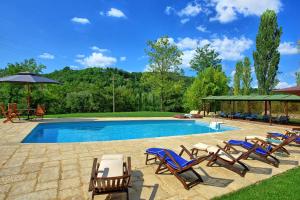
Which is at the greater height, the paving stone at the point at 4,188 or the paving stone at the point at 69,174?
the paving stone at the point at 69,174

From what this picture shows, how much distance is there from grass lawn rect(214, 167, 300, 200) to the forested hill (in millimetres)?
15987

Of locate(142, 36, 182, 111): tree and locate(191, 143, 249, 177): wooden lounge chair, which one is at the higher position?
locate(142, 36, 182, 111): tree

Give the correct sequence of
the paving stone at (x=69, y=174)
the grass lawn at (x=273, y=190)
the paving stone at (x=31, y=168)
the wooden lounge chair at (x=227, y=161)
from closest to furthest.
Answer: the grass lawn at (x=273, y=190), the paving stone at (x=69, y=174), the paving stone at (x=31, y=168), the wooden lounge chair at (x=227, y=161)

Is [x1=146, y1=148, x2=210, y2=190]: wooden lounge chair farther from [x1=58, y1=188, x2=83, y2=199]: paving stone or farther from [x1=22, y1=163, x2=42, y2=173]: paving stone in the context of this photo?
[x1=22, y1=163, x2=42, y2=173]: paving stone

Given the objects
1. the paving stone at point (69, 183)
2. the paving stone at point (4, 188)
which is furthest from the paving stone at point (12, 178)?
the paving stone at point (69, 183)

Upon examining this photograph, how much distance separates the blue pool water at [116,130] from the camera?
9734 millimetres

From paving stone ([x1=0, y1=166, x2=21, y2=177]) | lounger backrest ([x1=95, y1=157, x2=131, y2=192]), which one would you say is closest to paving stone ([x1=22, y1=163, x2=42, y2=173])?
paving stone ([x1=0, y1=166, x2=21, y2=177])

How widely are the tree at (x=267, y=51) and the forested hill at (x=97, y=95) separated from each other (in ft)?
28.9

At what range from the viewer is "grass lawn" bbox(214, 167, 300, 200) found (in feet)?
10.1

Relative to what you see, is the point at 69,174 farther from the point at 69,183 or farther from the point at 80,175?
the point at 69,183

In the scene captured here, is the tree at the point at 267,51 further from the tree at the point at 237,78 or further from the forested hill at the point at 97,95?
the forested hill at the point at 97,95

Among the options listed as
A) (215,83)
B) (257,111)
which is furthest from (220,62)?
(257,111)

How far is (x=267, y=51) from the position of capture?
2119 centimetres

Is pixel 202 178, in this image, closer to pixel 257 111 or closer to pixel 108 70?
pixel 257 111
